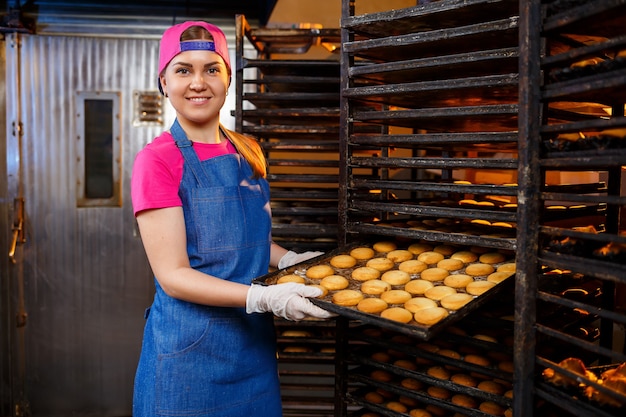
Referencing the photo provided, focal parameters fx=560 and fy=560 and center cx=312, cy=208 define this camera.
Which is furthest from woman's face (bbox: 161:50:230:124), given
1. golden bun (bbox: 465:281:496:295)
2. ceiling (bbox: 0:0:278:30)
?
ceiling (bbox: 0:0:278:30)

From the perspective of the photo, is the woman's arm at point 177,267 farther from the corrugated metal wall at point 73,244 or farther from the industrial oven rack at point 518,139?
the corrugated metal wall at point 73,244

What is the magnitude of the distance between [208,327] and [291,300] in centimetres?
42

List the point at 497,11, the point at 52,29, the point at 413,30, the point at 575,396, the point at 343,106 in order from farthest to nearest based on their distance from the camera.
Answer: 1. the point at 52,29
2. the point at 343,106
3. the point at 413,30
4. the point at 497,11
5. the point at 575,396

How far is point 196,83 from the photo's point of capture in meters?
1.93

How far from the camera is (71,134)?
4.14 meters

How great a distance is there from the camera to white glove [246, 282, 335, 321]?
170 centimetres

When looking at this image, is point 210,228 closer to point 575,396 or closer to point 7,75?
point 575,396

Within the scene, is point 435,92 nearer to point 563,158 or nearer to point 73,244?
point 563,158

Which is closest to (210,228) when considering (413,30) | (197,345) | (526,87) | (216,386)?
(197,345)

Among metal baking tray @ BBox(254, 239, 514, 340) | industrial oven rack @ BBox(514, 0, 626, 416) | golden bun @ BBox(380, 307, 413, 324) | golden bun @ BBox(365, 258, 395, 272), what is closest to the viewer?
industrial oven rack @ BBox(514, 0, 626, 416)

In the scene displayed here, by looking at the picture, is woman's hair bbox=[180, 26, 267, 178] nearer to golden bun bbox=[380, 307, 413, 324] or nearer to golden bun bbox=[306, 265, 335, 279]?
golden bun bbox=[306, 265, 335, 279]

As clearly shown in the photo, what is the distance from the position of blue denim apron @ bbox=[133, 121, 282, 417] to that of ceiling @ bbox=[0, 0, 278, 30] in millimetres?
2404

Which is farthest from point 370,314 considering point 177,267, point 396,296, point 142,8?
point 142,8

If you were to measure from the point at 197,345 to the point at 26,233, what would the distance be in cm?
282
